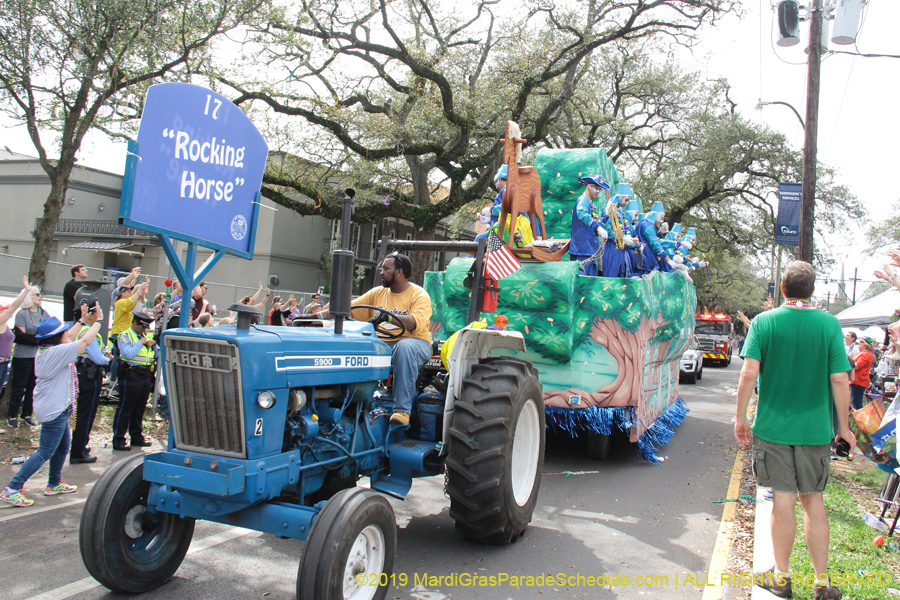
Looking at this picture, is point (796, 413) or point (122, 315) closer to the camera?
point (796, 413)

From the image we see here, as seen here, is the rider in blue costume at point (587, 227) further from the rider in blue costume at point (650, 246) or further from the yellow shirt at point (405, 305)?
the yellow shirt at point (405, 305)

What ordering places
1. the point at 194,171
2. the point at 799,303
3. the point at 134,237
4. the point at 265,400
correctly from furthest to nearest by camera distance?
the point at 134,237 < the point at 194,171 < the point at 799,303 < the point at 265,400

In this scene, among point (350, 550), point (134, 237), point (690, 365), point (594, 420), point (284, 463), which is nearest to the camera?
point (350, 550)

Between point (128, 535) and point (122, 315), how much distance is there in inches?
181

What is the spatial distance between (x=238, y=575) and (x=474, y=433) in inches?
65.4

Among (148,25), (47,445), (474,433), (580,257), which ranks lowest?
(47,445)

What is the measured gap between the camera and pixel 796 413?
3.53 meters

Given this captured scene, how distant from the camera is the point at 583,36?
14258 millimetres

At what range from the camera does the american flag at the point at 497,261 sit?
205 inches

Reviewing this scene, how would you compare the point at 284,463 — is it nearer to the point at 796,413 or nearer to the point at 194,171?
the point at 194,171

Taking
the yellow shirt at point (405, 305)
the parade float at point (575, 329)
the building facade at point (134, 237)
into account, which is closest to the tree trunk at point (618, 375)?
the parade float at point (575, 329)

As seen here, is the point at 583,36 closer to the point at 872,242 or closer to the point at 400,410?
the point at 400,410

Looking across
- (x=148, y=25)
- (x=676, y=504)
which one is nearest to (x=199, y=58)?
(x=148, y=25)

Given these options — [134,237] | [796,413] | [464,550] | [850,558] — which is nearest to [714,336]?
[850,558]
